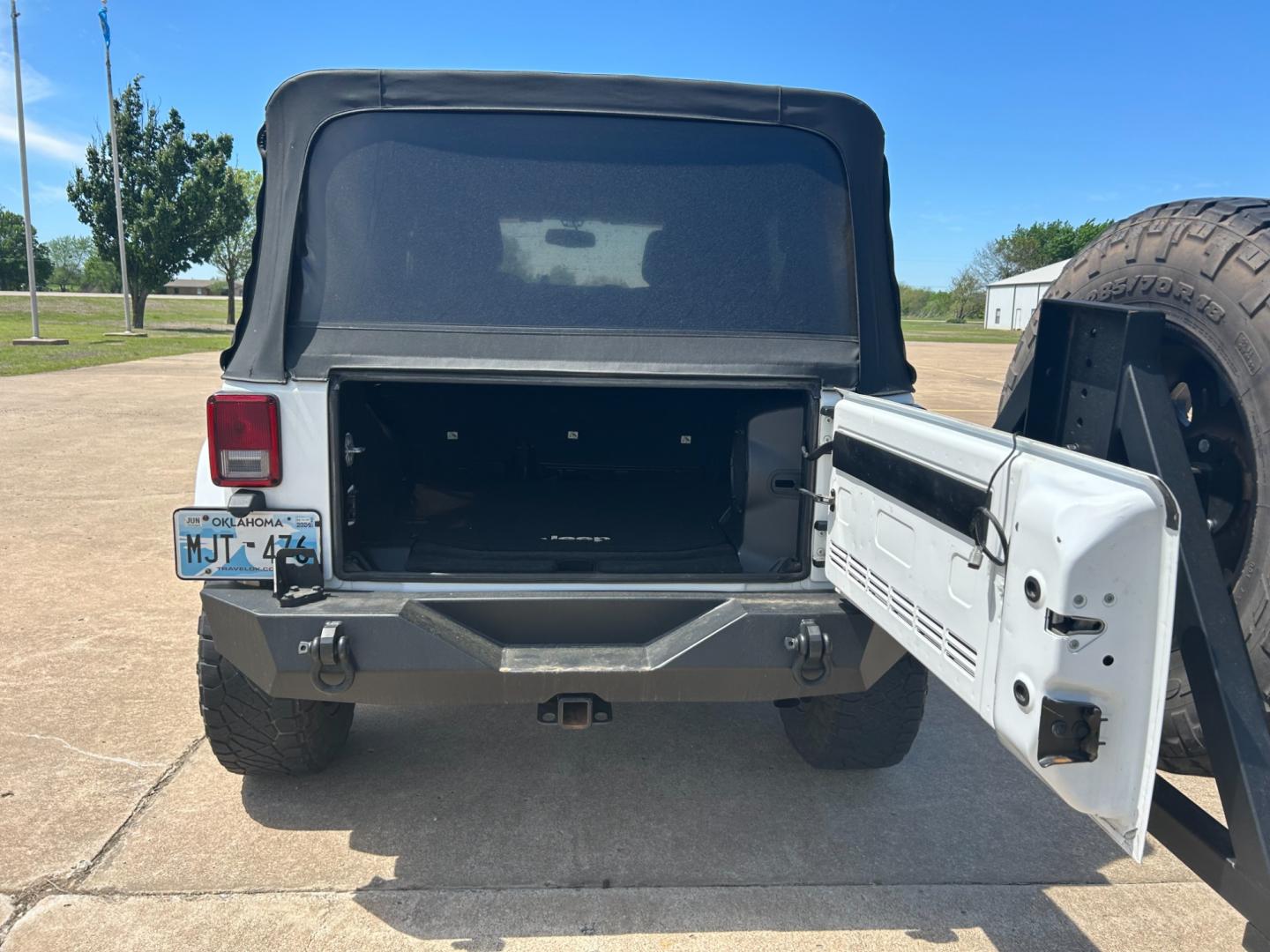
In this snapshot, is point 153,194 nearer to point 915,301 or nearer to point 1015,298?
point 1015,298

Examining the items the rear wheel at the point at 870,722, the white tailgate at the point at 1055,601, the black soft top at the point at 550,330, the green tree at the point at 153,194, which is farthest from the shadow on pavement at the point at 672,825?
the green tree at the point at 153,194

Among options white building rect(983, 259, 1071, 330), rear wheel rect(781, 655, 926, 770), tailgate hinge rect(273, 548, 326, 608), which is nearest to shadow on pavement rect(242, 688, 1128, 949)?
rear wheel rect(781, 655, 926, 770)

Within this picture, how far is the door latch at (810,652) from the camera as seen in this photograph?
101 inches

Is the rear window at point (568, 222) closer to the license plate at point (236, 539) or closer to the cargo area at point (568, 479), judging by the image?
the cargo area at point (568, 479)

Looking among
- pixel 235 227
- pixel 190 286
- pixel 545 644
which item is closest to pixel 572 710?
pixel 545 644

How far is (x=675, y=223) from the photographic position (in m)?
2.96

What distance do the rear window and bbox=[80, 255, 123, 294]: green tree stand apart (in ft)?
121

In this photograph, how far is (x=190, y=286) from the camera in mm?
126875

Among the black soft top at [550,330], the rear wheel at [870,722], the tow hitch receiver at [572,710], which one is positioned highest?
the black soft top at [550,330]

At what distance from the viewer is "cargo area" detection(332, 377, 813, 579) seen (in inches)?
114

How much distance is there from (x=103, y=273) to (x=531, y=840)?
2365 inches

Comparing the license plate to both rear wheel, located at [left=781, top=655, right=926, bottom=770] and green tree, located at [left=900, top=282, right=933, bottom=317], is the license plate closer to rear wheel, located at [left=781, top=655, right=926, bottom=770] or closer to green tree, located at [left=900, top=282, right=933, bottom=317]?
rear wheel, located at [left=781, top=655, right=926, bottom=770]

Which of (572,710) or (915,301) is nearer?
(572,710)

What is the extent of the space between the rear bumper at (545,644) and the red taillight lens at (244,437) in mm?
336
